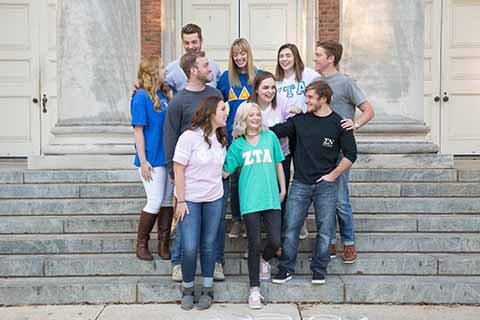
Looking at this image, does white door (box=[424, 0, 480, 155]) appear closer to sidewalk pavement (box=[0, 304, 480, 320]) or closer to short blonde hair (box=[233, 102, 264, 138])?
sidewalk pavement (box=[0, 304, 480, 320])

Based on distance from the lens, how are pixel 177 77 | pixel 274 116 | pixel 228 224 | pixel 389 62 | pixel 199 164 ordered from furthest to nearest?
pixel 389 62, pixel 228 224, pixel 177 77, pixel 274 116, pixel 199 164

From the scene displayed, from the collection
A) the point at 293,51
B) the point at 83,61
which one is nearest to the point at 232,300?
the point at 293,51

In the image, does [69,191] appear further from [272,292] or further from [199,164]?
[272,292]

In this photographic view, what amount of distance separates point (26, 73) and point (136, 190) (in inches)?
195

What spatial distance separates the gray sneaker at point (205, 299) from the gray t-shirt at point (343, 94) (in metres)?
1.91

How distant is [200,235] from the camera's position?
191 inches

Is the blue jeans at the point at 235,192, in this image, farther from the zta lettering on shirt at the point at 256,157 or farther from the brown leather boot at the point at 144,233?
the brown leather boot at the point at 144,233

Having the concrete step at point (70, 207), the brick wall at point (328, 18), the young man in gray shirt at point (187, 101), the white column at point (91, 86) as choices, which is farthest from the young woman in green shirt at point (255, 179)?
the brick wall at point (328, 18)

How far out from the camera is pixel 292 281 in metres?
5.12

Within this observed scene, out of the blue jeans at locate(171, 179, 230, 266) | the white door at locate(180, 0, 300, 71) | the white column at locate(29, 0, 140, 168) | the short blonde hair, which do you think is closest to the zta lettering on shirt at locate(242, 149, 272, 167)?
the short blonde hair

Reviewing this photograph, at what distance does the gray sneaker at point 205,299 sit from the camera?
4.79 meters

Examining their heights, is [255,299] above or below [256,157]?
below

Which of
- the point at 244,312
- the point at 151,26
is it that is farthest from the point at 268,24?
the point at 244,312

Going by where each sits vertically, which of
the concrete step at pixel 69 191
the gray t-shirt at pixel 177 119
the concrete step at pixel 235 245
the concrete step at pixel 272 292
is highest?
the gray t-shirt at pixel 177 119
